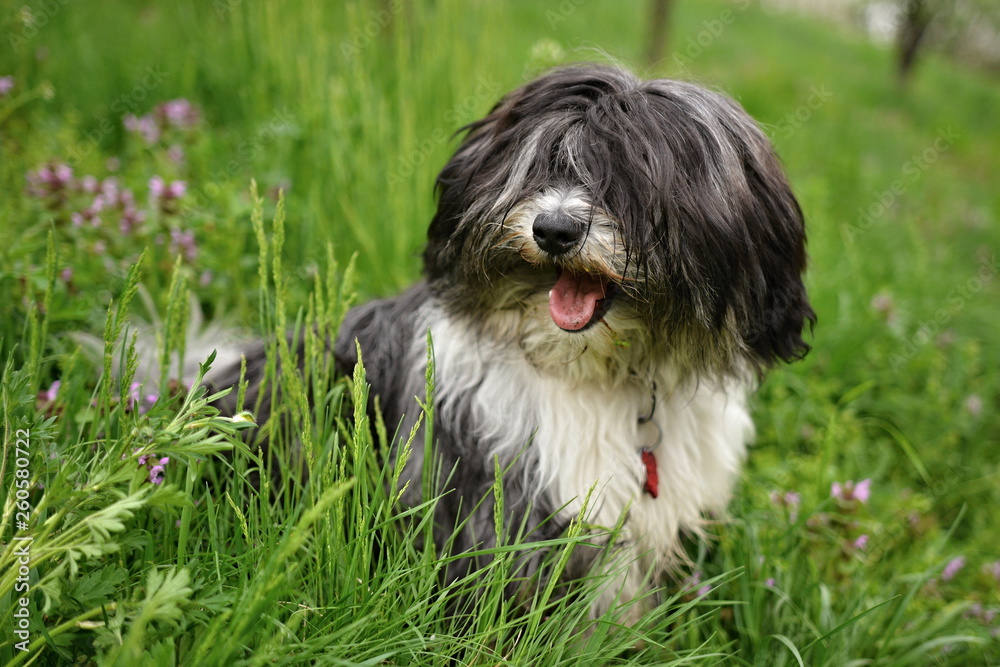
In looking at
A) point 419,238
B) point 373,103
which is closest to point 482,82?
point 373,103

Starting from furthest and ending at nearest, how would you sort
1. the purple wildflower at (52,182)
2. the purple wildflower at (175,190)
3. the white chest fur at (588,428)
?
the purple wildflower at (175,190) → the purple wildflower at (52,182) → the white chest fur at (588,428)

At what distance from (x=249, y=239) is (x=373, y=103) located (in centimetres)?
112

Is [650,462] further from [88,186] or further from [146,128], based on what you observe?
[146,128]

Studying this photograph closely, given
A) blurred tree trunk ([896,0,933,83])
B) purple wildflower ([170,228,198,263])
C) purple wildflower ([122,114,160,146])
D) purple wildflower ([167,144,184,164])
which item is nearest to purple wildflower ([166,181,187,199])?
purple wildflower ([170,228,198,263])

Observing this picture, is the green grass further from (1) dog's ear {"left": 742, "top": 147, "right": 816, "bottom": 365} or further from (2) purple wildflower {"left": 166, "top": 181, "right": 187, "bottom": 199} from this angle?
(1) dog's ear {"left": 742, "top": 147, "right": 816, "bottom": 365}

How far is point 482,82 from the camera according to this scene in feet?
13.4

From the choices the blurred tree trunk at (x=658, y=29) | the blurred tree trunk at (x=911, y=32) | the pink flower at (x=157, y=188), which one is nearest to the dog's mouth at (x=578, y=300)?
the pink flower at (x=157, y=188)

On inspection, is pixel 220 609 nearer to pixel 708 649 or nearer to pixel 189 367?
pixel 708 649

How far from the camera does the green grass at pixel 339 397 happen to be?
4.49 feet

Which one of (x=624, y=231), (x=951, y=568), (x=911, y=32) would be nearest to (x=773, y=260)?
(x=624, y=231)

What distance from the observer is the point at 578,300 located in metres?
1.84

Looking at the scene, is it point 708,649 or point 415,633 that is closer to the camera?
point 415,633

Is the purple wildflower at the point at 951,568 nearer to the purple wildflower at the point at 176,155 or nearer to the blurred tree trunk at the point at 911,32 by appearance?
the purple wildflower at the point at 176,155

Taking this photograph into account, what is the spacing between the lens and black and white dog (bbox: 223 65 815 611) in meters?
1.74
